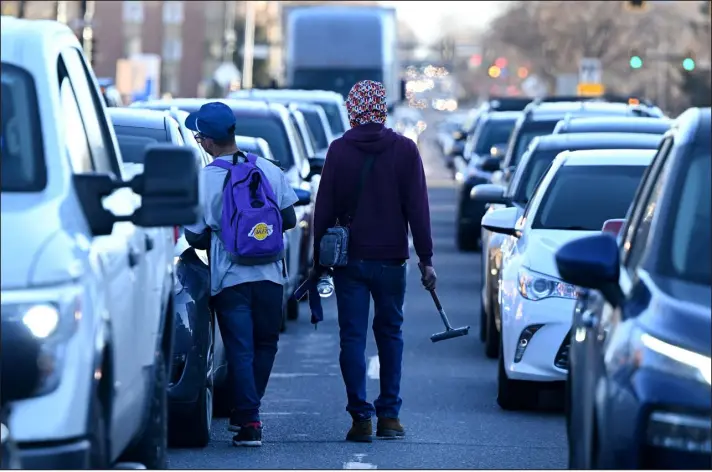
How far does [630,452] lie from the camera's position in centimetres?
592

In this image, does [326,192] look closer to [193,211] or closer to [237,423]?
[237,423]

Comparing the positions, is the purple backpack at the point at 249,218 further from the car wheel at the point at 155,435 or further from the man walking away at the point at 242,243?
the car wheel at the point at 155,435

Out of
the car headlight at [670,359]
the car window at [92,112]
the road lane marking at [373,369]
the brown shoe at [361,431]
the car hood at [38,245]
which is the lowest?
the road lane marking at [373,369]

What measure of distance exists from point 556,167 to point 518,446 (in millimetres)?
3235

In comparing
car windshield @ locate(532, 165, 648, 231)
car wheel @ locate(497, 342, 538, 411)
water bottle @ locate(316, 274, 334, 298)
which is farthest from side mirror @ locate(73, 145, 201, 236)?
car windshield @ locate(532, 165, 648, 231)

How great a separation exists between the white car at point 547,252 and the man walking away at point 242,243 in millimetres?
1971

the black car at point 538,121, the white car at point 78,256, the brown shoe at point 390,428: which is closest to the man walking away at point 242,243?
the brown shoe at point 390,428

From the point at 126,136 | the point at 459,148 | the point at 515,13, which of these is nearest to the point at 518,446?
the point at 126,136

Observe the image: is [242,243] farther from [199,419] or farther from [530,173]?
[530,173]

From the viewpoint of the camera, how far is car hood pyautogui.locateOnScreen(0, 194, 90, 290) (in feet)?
19.1

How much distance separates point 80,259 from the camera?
19.6 ft

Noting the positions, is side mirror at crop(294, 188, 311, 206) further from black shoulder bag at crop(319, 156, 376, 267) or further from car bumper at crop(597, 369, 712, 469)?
car bumper at crop(597, 369, 712, 469)

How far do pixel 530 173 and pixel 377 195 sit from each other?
513cm

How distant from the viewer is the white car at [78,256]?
5.81 metres
